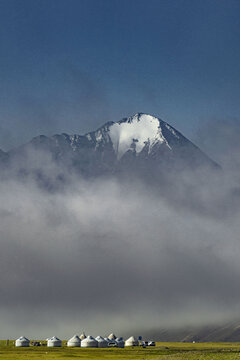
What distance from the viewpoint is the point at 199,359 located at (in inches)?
6604

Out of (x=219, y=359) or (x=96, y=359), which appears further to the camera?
(x=96, y=359)

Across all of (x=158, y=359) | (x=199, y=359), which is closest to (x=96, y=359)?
(x=158, y=359)

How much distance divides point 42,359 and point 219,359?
64226mm

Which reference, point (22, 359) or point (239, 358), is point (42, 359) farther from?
point (239, 358)

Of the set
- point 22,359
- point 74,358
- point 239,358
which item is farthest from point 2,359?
point 239,358

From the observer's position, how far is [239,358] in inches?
6467

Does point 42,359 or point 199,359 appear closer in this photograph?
point 199,359

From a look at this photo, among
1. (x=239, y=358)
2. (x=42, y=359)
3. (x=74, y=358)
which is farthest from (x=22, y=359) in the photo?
(x=239, y=358)

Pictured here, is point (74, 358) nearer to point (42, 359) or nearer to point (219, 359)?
point (42, 359)

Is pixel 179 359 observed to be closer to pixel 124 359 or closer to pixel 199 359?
pixel 199 359

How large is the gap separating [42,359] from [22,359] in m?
7.19

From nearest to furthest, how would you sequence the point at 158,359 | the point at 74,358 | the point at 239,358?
the point at 239,358 < the point at 158,359 < the point at 74,358

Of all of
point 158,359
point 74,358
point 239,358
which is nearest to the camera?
point 239,358

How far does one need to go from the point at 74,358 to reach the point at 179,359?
150 ft
